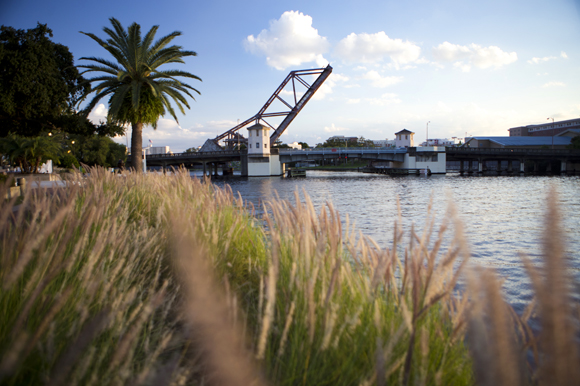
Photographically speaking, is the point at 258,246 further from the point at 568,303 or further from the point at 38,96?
the point at 38,96

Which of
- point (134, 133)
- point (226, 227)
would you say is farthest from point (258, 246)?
point (134, 133)

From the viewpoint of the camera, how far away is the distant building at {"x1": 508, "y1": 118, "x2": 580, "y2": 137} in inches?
4006

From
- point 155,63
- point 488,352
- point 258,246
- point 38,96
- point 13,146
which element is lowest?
point 258,246

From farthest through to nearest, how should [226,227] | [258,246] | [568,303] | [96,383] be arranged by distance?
[226,227], [258,246], [96,383], [568,303]

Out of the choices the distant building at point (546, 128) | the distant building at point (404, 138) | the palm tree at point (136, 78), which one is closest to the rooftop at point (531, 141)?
the distant building at point (546, 128)

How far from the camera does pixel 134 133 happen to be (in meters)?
19.3

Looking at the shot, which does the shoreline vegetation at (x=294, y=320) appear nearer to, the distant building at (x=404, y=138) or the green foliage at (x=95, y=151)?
the green foliage at (x=95, y=151)

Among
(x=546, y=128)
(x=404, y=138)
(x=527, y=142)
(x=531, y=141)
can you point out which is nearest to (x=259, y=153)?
(x=404, y=138)

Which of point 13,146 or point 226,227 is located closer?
point 226,227

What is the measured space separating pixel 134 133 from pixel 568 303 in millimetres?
20756

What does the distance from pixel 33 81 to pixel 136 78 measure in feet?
18.5

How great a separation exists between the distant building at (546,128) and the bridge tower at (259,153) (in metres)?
78.6

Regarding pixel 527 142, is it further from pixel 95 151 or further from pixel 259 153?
pixel 95 151

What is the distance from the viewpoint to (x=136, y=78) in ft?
61.0
